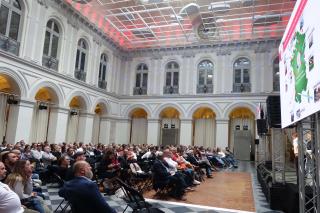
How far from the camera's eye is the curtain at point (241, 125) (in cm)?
1948

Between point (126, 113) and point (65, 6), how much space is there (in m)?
8.97

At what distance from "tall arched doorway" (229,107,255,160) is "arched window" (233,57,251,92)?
2.64 meters

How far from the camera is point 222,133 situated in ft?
59.7

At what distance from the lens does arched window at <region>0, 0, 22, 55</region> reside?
37.0 ft

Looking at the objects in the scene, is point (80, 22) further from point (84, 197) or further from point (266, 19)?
point (84, 197)

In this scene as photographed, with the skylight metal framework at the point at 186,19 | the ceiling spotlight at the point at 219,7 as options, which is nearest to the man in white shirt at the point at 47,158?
the skylight metal framework at the point at 186,19

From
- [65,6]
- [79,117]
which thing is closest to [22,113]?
Result: [79,117]

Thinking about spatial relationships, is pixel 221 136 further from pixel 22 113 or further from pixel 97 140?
pixel 22 113

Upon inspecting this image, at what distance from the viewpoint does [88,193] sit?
297 cm

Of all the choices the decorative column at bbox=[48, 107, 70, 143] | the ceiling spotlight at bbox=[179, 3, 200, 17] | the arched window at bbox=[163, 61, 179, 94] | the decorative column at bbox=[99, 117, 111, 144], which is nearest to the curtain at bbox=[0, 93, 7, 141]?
the decorative column at bbox=[48, 107, 70, 143]

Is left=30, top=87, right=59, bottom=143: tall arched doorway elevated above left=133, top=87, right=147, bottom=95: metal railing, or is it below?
below

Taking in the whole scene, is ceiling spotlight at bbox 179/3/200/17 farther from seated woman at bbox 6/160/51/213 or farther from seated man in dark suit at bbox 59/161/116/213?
seated man in dark suit at bbox 59/161/116/213

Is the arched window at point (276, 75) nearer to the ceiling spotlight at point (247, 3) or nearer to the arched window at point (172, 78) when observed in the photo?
the ceiling spotlight at point (247, 3)

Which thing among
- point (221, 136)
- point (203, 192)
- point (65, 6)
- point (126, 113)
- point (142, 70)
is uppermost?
point (65, 6)
